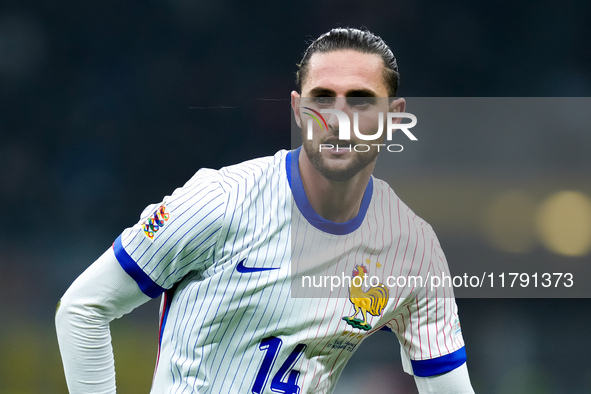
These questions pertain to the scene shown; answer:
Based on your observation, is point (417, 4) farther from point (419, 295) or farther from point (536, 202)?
point (419, 295)

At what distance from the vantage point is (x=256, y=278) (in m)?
1.89

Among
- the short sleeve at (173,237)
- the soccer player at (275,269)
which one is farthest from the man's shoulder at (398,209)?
the short sleeve at (173,237)

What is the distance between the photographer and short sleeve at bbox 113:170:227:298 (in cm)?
179

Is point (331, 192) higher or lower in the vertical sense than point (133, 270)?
higher

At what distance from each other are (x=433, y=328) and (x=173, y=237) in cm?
78

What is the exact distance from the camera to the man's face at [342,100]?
6.29ft

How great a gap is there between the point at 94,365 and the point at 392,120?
3.48 feet

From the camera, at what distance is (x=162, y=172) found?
4.11 metres

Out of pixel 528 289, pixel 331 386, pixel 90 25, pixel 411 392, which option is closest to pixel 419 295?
pixel 331 386

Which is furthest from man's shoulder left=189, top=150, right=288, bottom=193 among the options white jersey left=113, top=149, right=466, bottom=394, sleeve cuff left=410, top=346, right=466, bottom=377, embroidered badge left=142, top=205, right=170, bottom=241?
sleeve cuff left=410, top=346, right=466, bottom=377

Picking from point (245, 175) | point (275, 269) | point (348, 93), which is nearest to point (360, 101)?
point (348, 93)

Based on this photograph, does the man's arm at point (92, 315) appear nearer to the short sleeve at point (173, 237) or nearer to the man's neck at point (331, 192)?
the short sleeve at point (173, 237)

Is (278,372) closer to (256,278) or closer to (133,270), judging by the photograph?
(256,278)

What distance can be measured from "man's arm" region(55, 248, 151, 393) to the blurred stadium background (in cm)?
213
